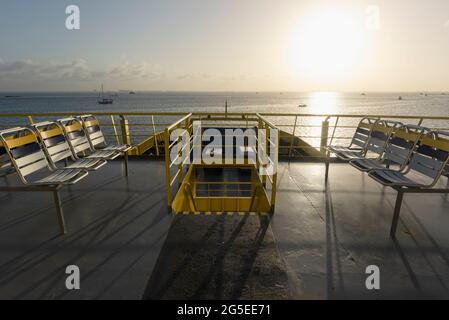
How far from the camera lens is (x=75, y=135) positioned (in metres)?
4.83

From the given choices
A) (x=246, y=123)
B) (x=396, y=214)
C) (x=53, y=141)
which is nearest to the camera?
(x=396, y=214)

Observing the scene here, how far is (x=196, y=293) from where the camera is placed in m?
2.31

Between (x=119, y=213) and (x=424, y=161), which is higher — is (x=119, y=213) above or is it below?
below

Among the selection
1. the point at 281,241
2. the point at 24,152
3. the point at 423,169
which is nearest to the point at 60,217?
the point at 24,152

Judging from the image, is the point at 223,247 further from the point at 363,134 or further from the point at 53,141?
the point at 363,134

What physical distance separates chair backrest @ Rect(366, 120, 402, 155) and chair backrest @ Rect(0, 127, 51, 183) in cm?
574

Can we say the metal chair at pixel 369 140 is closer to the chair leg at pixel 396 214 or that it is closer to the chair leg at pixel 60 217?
the chair leg at pixel 396 214

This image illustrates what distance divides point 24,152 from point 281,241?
3.65 metres

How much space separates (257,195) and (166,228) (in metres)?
2.34

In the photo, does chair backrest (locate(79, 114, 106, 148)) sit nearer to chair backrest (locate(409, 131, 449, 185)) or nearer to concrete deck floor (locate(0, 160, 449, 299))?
concrete deck floor (locate(0, 160, 449, 299))

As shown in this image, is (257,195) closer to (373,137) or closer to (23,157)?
(373,137)

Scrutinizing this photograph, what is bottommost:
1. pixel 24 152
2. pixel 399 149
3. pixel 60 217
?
pixel 60 217

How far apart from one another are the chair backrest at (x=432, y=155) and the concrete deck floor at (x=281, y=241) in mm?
820
